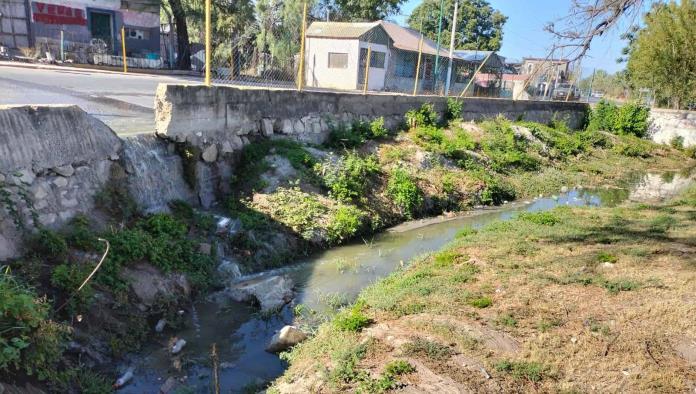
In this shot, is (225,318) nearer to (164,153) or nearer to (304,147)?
(164,153)

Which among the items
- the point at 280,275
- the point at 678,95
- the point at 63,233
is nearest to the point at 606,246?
the point at 280,275

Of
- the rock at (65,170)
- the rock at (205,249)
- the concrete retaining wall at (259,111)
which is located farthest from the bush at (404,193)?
the rock at (65,170)

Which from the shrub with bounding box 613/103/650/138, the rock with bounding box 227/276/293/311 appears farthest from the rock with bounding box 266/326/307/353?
the shrub with bounding box 613/103/650/138

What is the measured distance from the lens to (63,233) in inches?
246

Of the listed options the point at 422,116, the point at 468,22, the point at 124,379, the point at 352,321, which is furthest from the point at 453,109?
the point at 468,22

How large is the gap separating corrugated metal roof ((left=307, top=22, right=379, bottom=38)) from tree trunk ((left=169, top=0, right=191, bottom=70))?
7.35m

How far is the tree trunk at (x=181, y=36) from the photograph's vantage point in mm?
22484

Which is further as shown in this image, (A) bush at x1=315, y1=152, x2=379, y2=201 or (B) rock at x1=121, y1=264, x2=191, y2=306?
(A) bush at x1=315, y1=152, x2=379, y2=201

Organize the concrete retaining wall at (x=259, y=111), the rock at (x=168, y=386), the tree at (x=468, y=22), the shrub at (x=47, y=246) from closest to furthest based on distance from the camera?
the rock at (x=168, y=386) → the shrub at (x=47, y=246) → the concrete retaining wall at (x=259, y=111) → the tree at (x=468, y=22)

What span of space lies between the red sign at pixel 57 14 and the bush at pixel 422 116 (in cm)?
1672

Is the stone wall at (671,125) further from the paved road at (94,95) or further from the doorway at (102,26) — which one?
the doorway at (102,26)

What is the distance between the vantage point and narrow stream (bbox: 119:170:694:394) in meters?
5.45

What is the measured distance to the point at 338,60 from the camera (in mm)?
27594

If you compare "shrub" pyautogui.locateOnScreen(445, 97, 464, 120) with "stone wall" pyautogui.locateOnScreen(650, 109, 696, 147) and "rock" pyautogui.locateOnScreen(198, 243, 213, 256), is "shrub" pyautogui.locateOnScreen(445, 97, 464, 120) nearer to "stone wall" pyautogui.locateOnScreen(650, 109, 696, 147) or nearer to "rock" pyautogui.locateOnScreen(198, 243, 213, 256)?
"rock" pyautogui.locateOnScreen(198, 243, 213, 256)
